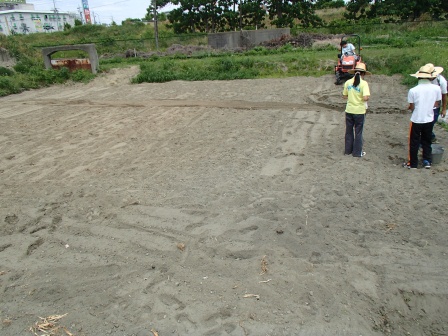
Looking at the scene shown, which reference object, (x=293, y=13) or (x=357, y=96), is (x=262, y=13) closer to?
(x=293, y=13)

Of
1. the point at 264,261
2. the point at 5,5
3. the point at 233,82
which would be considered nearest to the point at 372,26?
the point at 233,82

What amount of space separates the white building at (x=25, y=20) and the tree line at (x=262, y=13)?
4160 cm

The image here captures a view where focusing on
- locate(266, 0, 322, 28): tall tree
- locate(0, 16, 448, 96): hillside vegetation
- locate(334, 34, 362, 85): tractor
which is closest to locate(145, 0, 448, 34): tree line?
locate(266, 0, 322, 28): tall tree

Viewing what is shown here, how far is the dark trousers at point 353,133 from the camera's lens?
254 inches

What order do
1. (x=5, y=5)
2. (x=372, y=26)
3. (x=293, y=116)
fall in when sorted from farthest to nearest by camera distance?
(x=5, y=5), (x=372, y=26), (x=293, y=116)

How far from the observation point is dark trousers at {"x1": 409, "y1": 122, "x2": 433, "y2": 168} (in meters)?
5.89

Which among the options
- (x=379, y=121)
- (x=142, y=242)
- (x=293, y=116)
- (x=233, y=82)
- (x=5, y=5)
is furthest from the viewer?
(x=5, y=5)

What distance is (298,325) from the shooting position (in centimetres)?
322

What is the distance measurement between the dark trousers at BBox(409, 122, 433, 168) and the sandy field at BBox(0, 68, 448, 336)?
25 cm

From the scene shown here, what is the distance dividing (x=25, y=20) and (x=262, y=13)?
56194mm

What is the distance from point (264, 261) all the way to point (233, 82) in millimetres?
11556

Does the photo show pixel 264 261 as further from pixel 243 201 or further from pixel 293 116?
pixel 293 116

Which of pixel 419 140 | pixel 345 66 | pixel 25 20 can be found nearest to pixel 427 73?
pixel 419 140

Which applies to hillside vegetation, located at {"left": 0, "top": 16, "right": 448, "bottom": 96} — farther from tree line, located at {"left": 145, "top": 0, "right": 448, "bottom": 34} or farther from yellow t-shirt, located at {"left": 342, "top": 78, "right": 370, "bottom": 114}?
tree line, located at {"left": 145, "top": 0, "right": 448, "bottom": 34}
